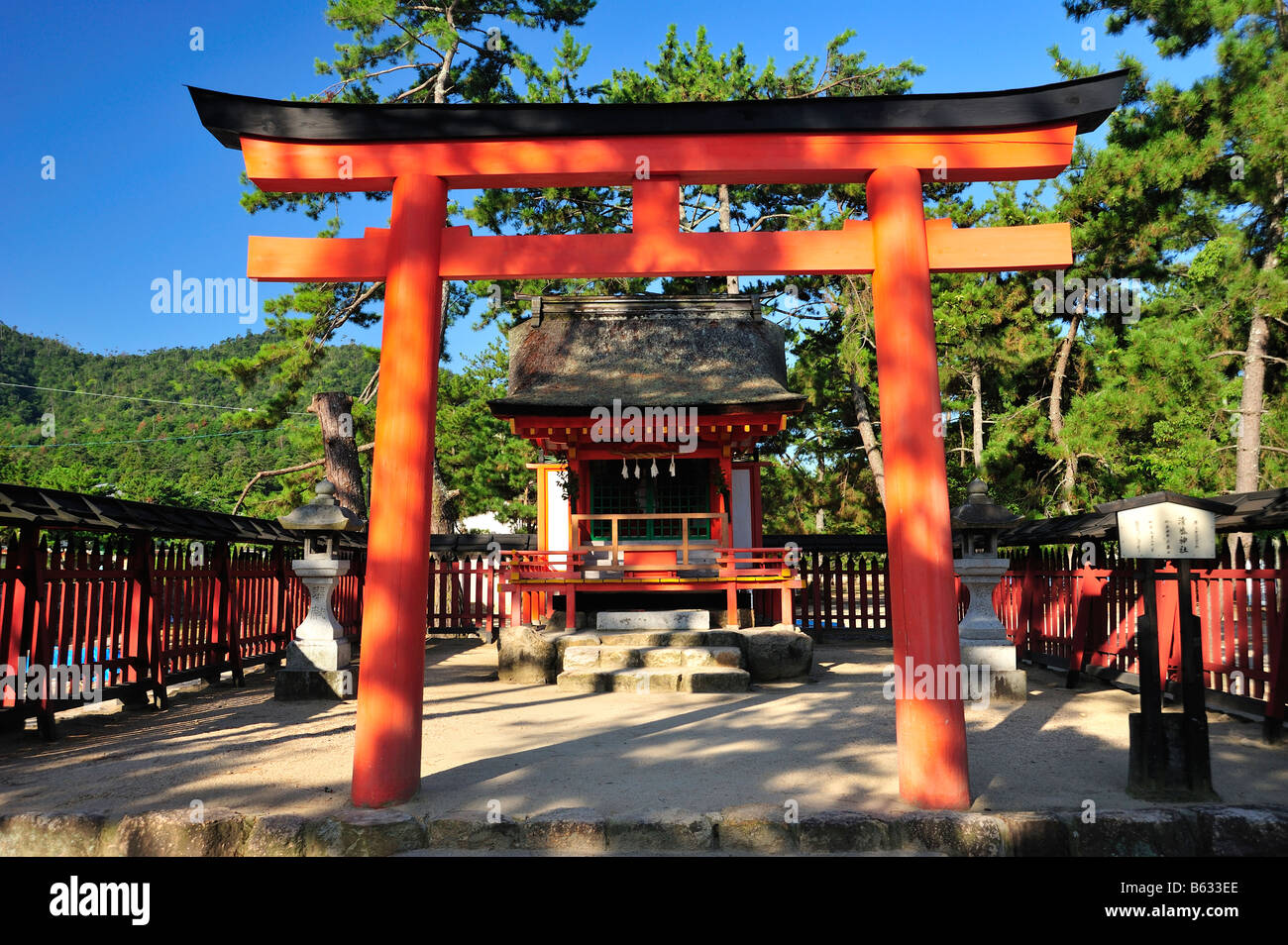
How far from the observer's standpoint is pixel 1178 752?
4.65 metres

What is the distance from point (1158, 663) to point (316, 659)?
8030mm

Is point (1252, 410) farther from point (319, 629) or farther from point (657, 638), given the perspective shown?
point (319, 629)

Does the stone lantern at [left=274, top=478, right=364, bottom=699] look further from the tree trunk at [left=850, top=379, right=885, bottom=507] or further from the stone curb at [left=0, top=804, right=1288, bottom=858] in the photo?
the tree trunk at [left=850, top=379, right=885, bottom=507]

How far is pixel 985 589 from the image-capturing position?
8688 mm

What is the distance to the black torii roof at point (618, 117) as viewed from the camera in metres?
5.03

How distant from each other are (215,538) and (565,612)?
4.73 metres

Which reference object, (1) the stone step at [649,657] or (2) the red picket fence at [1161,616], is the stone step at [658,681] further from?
(2) the red picket fence at [1161,616]

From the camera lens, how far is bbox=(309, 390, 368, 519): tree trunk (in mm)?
15656

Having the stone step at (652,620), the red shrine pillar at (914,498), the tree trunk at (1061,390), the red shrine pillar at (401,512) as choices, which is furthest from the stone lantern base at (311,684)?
the tree trunk at (1061,390)

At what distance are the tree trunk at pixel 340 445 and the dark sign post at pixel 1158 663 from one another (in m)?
14.0

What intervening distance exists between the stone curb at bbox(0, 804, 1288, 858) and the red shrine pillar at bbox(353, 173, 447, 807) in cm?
46

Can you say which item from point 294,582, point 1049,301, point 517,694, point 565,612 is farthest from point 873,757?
point 1049,301

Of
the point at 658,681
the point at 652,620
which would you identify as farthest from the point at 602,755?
the point at 652,620

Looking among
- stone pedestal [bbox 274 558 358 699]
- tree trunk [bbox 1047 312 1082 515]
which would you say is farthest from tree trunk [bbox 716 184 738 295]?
stone pedestal [bbox 274 558 358 699]
